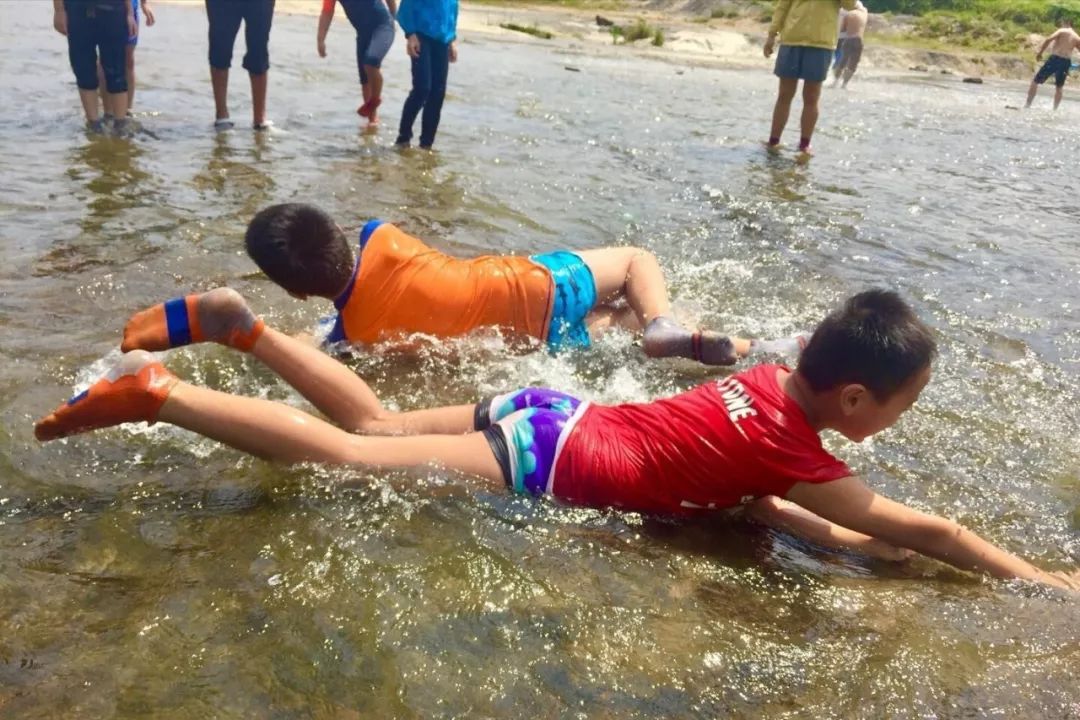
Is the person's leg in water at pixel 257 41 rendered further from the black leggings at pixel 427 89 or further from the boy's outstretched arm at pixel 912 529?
the boy's outstretched arm at pixel 912 529

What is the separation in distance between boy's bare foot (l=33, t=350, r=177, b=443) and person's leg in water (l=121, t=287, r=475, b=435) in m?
0.35

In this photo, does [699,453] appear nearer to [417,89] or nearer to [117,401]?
Answer: [117,401]

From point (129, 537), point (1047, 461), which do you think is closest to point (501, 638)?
point (129, 537)

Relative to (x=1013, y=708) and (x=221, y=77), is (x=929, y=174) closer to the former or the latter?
(x=221, y=77)

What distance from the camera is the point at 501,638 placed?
2141mm

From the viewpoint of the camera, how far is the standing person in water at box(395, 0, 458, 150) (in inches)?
290

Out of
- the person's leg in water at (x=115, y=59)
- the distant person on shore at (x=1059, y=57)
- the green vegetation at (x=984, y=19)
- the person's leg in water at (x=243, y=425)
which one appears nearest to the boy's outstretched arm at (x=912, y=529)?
the person's leg in water at (x=243, y=425)

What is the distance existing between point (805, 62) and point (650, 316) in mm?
5765

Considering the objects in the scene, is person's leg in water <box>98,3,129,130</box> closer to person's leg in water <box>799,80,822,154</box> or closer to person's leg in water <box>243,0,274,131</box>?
person's leg in water <box>243,0,274,131</box>

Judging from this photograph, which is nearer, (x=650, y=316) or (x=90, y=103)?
(x=650, y=316)

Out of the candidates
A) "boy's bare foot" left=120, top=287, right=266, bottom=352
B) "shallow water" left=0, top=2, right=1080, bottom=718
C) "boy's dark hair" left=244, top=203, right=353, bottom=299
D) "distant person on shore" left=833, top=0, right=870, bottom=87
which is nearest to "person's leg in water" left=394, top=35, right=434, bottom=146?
"shallow water" left=0, top=2, right=1080, bottom=718

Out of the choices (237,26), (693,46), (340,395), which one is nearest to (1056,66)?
(693,46)

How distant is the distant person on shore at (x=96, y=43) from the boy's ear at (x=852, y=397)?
22.0 feet

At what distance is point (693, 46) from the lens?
88.8ft
